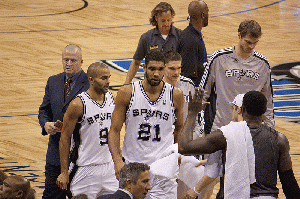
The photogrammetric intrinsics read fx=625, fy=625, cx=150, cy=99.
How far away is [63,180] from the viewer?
604cm

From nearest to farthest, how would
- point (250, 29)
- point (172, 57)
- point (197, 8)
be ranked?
point (250, 29) → point (172, 57) → point (197, 8)

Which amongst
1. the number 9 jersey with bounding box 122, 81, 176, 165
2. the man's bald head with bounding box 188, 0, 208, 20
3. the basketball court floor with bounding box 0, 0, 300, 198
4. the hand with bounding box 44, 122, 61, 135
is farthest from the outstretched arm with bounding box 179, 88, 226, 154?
the man's bald head with bounding box 188, 0, 208, 20

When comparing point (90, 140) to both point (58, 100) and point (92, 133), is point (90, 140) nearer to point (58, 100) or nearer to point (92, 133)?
point (92, 133)

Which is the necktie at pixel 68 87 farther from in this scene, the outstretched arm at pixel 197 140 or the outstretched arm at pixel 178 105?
the outstretched arm at pixel 197 140

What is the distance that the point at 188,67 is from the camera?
7898 millimetres

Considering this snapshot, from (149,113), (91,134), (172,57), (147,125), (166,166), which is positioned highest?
(172,57)

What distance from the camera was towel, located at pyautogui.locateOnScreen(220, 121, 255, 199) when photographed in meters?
4.52

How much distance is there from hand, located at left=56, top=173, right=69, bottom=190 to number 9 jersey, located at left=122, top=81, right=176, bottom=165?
25.8 inches

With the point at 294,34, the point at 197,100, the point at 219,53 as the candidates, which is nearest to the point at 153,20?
the point at 219,53

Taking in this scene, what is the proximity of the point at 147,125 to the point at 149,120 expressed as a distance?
2.0 inches

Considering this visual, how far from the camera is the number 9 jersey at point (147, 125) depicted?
19.1ft

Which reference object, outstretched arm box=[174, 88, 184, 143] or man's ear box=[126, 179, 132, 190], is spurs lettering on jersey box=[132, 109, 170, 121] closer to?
outstretched arm box=[174, 88, 184, 143]

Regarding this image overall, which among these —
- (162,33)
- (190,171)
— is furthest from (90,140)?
(162,33)

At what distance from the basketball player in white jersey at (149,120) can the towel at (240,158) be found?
1.36 metres
